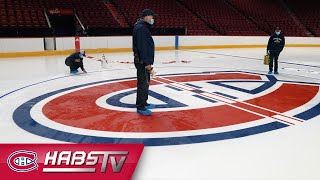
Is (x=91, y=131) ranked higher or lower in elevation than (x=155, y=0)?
lower

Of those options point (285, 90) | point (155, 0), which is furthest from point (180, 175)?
point (155, 0)

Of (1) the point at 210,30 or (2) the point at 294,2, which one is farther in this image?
(2) the point at 294,2

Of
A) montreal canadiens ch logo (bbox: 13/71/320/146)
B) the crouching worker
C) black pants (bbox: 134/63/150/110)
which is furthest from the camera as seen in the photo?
the crouching worker

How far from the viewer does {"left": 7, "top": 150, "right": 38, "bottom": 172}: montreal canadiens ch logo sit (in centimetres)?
247

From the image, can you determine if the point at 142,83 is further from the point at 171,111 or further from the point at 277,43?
the point at 277,43

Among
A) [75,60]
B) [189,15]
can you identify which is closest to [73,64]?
[75,60]

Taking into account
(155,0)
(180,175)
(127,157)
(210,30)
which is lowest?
(180,175)

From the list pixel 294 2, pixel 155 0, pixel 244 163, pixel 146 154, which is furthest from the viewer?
pixel 294 2

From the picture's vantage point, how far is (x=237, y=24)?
75.8 feet

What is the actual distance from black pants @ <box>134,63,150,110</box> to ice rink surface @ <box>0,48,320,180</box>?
10.7 inches

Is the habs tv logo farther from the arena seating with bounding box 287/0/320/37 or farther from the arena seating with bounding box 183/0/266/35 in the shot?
the arena seating with bounding box 287/0/320/37

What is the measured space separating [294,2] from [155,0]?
1374cm

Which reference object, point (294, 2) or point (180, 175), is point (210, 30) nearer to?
point (294, 2)

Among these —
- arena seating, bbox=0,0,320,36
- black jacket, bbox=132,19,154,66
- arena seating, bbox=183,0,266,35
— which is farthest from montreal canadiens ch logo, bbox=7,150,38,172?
arena seating, bbox=183,0,266,35
